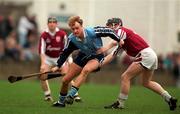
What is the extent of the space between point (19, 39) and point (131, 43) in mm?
20453

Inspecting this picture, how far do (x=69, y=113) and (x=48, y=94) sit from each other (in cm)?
523

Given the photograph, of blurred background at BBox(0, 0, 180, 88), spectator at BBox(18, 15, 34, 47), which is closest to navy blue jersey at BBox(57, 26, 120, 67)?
spectator at BBox(18, 15, 34, 47)

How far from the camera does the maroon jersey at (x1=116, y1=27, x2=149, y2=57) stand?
66.6 feet

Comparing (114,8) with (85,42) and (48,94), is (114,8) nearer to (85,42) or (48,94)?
(48,94)

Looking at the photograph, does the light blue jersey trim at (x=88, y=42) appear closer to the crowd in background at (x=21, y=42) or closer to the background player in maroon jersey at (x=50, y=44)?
the background player in maroon jersey at (x=50, y=44)

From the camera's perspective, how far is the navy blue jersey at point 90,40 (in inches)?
784

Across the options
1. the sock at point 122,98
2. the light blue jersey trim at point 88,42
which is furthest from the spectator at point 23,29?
the light blue jersey trim at point 88,42

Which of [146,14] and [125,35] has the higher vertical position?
[125,35]

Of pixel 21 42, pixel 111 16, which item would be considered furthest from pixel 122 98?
pixel 111 16

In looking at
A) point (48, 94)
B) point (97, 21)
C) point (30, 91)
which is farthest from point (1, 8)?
point (48, 94)

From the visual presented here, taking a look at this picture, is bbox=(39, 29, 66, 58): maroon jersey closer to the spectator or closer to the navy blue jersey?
the navy blue jersey

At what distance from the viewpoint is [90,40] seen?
2012 centimetres

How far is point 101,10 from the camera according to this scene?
157 ft

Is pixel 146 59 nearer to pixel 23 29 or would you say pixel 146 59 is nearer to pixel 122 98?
pixel 122 98
